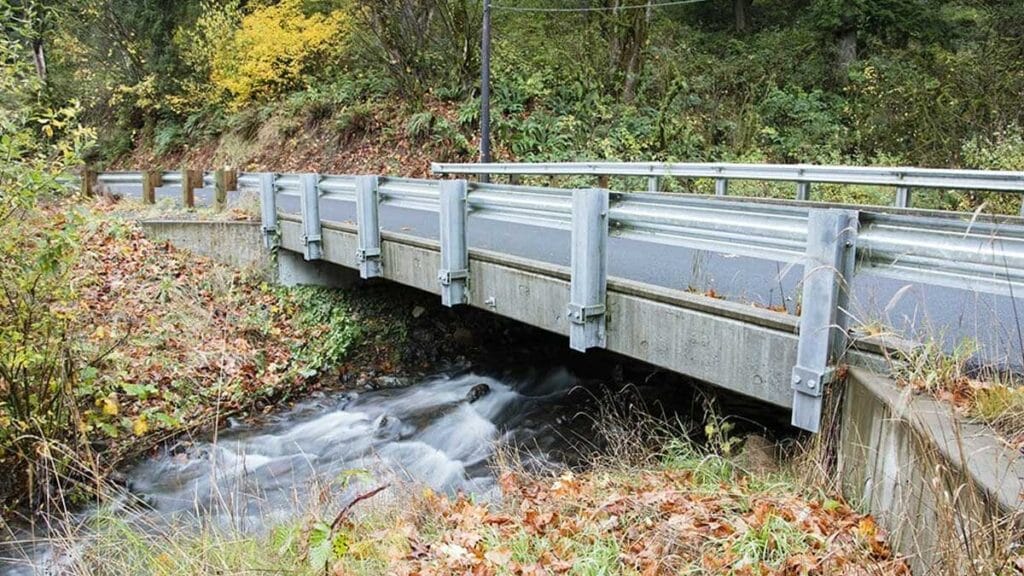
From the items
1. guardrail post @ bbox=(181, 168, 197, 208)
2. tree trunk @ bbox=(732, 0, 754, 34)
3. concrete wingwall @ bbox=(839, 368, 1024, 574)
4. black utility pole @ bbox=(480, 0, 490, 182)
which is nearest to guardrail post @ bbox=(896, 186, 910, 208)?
concrete wingwall @ bbox=(839, 368, 1024, 574)

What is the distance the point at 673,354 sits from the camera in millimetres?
5109

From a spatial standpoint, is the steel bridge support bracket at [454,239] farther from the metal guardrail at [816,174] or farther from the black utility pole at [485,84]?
the black utility pole at [485,84]

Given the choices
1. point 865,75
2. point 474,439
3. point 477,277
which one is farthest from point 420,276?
point 865,75

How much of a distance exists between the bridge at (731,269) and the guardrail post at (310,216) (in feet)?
2.18

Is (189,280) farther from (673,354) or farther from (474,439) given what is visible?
(673,354)

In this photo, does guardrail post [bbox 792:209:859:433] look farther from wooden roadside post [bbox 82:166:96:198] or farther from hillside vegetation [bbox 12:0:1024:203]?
wooden roadside post [bbox 82:166:96:198]

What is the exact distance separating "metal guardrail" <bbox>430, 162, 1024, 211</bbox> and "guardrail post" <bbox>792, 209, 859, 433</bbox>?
10.9 ft

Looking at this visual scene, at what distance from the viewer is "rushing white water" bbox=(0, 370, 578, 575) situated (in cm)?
705

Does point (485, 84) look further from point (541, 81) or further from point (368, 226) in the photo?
point (368, 226)

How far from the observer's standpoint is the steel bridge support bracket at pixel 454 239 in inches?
279

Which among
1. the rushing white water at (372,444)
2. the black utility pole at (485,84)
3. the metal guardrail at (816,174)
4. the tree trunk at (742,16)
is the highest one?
the tree trunk at (742,16)

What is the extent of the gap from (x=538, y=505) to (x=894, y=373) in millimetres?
2295

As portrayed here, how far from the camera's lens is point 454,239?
711 cm

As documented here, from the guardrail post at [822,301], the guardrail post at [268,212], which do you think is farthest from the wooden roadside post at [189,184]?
the guardrail post at [822,301]
